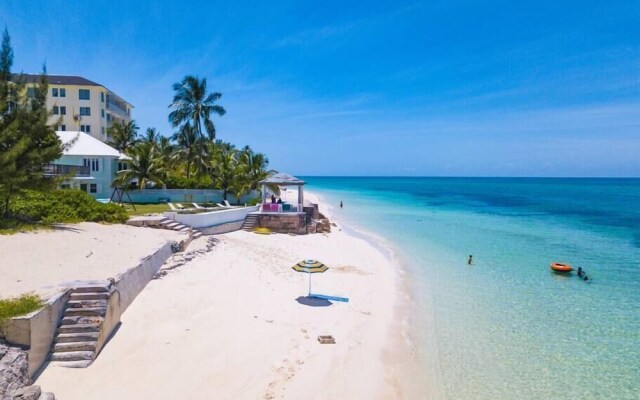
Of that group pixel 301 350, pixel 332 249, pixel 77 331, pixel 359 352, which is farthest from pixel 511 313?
pixel 77 331

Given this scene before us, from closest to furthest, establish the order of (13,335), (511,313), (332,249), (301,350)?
1. (13,335)
2. (301,350)
3. (511,313)
4. (332,249)

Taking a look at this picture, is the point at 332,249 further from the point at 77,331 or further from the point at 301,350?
the point at 77,331

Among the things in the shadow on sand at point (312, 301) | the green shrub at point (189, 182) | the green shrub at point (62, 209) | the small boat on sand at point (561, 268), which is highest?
the green shrub at point (189, 182)

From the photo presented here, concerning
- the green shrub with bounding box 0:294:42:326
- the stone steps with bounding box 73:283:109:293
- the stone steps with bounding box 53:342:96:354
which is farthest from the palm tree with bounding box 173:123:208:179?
the stone steps with bounding box 53:342:96:354

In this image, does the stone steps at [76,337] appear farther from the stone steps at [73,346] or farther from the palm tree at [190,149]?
the palm tree at [190,149]

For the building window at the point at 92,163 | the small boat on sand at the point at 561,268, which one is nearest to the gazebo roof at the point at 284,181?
the building window at the point at 92,163
